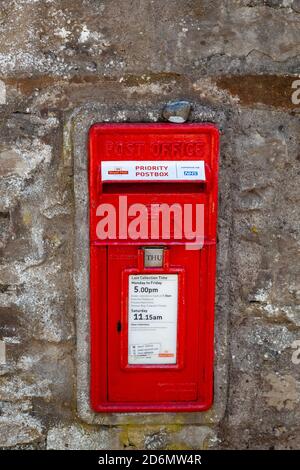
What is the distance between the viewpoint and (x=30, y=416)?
242cm

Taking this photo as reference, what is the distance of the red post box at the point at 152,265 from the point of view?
2148 mm

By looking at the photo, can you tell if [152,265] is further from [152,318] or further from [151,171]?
[151,171]

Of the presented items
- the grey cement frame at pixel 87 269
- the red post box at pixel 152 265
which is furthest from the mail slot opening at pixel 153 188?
the grey cement frame at pixel 87 269

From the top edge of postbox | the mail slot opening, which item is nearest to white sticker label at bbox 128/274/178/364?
the mail slot opening

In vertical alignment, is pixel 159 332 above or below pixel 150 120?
below

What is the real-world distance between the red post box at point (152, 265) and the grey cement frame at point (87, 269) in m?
0.05

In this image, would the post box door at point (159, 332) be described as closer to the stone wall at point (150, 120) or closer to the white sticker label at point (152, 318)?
the white sticker label at point (152, 318)

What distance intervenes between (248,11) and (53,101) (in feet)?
2.54

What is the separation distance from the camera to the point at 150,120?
222cm

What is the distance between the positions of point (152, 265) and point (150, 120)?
53 cm

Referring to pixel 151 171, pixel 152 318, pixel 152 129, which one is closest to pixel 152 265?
pixel 152 318

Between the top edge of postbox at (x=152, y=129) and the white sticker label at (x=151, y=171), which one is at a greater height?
the top edge of postbox at (x=152, y=129)
